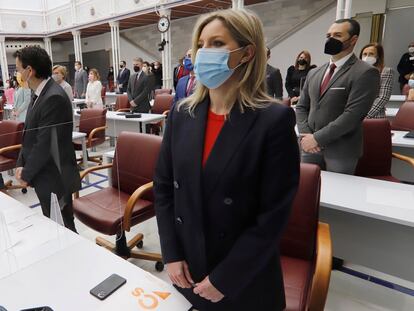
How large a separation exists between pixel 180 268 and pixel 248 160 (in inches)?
17.9

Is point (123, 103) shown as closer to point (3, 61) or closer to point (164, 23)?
point (164, 23)

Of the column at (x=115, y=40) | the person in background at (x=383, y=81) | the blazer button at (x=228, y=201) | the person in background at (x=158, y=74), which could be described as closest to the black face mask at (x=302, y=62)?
the person in background at (x=383, y=81)

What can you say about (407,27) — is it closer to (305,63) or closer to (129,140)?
(305,63)

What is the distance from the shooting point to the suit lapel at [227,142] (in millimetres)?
890

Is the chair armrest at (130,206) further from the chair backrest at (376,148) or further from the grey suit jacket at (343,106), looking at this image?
the chair backrest at (376,148)

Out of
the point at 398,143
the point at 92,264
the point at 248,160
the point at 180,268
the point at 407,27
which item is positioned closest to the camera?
the point at 248,160

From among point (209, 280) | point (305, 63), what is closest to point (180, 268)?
point (209, 280)

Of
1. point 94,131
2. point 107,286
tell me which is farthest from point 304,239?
point 94,131

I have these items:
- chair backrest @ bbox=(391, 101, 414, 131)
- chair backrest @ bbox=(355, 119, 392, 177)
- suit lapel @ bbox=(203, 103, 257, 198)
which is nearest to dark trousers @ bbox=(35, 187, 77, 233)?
suit lapel @ bbox=(203, 103, 257, 198)

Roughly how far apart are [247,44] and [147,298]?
87cm

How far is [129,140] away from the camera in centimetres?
227

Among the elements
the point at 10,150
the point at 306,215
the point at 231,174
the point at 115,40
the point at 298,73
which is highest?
the point at 115,40

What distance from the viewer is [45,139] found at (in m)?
1.71

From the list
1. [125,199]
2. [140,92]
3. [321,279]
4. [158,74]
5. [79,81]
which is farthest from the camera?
[158,74]
